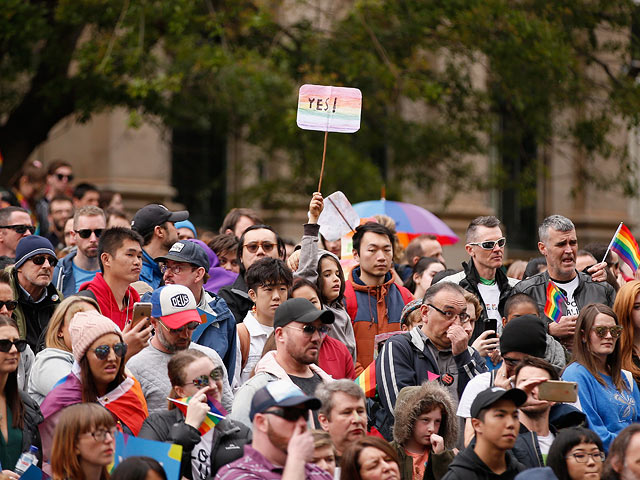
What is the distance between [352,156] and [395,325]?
6936 millimetres

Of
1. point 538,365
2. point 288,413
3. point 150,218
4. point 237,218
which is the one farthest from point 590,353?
point 237,218

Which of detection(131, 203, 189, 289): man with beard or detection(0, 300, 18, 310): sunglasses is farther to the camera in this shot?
detection(131, 203, 189, 289): man with beard

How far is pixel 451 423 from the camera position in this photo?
20.9 feet

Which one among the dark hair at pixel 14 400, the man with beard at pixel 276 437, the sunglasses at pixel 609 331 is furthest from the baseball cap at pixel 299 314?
the sunglasses at pixel 609 331

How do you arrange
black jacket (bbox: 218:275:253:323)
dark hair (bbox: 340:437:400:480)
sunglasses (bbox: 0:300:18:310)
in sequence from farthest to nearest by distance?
black jacket (bbox: 218:275:253:323)
sunglasses (bbox: 0:300:18:310)
dark hair (bbox: 340:437:400:480)

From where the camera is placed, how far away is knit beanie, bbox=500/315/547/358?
6.61 meters

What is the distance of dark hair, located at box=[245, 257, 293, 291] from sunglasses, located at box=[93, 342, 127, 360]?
5.58 ft

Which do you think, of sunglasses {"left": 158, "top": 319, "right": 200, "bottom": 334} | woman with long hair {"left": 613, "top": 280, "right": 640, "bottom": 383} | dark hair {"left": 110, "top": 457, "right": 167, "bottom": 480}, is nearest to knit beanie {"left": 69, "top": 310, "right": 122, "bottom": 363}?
sunglasses {"left": 158, "top": 319, "right": 200, "bottom": 334}

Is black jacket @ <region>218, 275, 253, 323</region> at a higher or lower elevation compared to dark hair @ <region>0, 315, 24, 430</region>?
higher

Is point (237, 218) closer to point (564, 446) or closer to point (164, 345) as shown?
point (164, 345)

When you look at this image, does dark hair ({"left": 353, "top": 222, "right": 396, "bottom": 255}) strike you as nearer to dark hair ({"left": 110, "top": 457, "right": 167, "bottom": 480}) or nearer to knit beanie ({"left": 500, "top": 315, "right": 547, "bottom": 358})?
knit beanie ({"left": 500, "top": 315, "right": 547, "bottom": 358})

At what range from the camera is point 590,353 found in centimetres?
725

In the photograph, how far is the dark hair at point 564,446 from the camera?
5.62 meters

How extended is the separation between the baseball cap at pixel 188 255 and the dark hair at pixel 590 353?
2567mm
